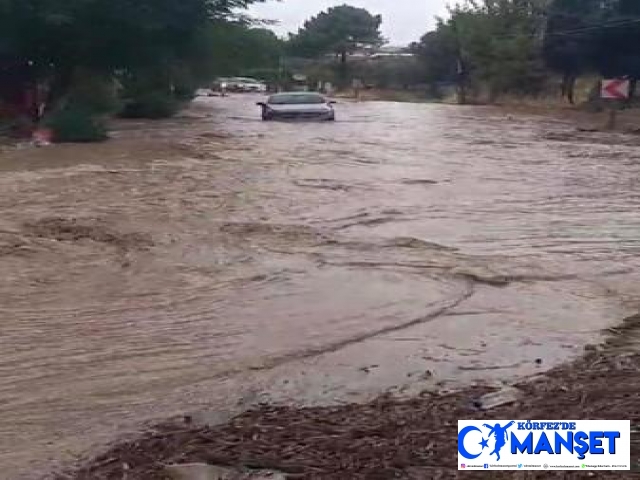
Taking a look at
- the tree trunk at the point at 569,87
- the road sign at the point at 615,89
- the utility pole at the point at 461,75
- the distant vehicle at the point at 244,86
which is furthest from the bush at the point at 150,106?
the distant vehicle at the point at 244,86

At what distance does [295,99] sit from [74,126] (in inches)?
475

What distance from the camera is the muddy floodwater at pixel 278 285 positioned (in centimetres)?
602

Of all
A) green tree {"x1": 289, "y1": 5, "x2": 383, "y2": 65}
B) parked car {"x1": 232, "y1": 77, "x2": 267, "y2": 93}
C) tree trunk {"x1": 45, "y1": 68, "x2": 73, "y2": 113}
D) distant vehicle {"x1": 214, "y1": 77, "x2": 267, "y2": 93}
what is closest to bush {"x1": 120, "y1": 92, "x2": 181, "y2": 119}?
tree trunk {"x1": 45, "y1": 68, "x2": 73, "y2": 113}

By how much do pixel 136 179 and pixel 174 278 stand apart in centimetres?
820

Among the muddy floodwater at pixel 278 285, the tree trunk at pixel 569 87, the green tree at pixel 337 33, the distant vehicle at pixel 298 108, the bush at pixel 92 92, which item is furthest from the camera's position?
the green tree at pixel 337 33

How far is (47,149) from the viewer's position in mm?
22906

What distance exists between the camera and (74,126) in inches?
994

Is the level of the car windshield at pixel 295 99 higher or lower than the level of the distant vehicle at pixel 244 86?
higher

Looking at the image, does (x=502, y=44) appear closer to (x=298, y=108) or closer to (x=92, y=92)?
(x=298, y=108)

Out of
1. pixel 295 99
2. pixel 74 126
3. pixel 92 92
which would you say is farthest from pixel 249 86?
pixel 74 126

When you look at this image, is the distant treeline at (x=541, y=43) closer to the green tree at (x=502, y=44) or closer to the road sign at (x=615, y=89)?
the green tree at (x=502, y=44)

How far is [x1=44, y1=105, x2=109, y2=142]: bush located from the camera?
2525cm

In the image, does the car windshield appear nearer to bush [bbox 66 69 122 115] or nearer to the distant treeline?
bush [bbox 66 69 122 115]

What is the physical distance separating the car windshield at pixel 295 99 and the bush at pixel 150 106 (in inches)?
241
